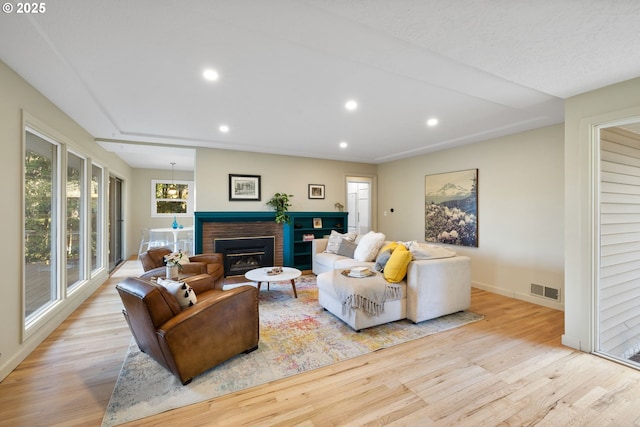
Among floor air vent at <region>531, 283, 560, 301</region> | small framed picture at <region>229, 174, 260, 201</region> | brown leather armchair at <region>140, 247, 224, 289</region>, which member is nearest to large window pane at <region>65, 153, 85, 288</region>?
brown leather armchair at <region>140, 247, 224, 289</region>

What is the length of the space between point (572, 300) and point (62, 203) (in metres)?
5.70

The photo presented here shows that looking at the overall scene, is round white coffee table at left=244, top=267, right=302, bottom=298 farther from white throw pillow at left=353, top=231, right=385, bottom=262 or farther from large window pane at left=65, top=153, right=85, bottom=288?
large window pane at left=65, top=153, right=85, bottom=288

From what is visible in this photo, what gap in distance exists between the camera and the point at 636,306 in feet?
9.56

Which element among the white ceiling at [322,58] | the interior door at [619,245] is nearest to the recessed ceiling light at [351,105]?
the white ceiling at [322,58]

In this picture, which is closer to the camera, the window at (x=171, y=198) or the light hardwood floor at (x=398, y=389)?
the light hardwood floor at (x=398, y=389)

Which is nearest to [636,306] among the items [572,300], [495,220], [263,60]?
[572,300]

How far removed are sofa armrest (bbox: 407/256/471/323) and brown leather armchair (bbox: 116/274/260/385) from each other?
6.06 feet

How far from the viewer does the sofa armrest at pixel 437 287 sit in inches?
124

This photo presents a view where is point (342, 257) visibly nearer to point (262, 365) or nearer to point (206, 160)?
point (262, 365)

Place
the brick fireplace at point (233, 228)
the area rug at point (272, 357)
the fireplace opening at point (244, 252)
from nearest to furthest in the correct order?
the area rug at point (272, 357), the brick fireplace at point (233, 228), the fireplace opening at point (244, 252)

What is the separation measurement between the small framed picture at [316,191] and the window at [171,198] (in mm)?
4149

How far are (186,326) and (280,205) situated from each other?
3.70 m

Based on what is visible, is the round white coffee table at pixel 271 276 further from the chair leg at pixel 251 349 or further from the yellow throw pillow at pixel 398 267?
the yellow throw pillow at pixel 398 267

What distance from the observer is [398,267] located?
125 inches
